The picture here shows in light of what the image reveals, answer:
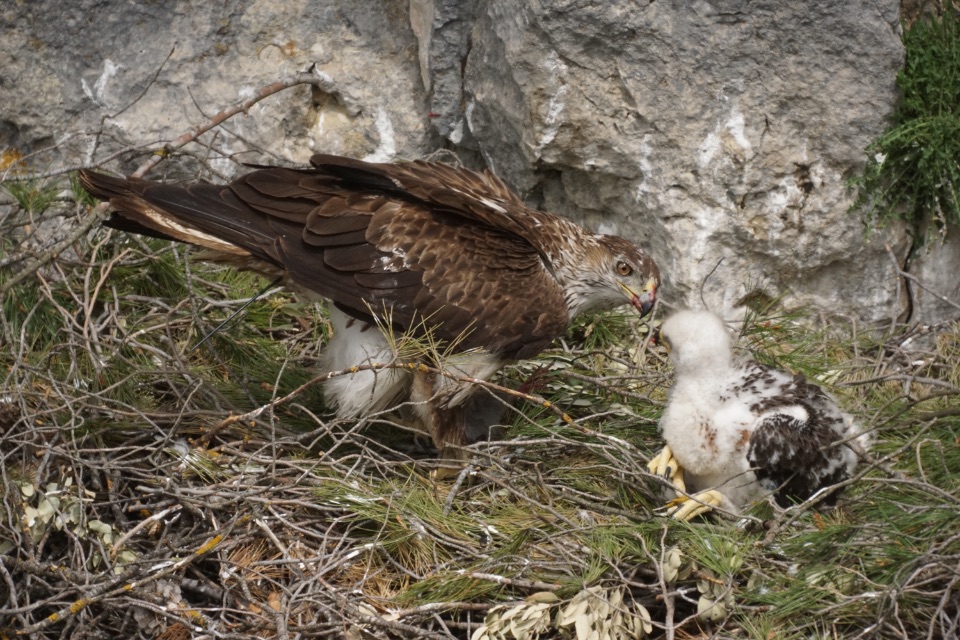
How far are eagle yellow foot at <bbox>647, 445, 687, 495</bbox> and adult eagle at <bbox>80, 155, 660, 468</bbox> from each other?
709 mm

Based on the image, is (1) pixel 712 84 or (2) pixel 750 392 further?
(1) pixel 712 84

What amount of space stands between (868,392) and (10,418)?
3.62 meters

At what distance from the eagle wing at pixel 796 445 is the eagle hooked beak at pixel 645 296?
2.53 ft

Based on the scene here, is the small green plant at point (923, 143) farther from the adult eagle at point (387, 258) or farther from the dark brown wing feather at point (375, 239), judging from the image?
the dark brown wing feather at point (375, 239)

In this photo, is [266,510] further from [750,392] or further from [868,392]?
[868,392]

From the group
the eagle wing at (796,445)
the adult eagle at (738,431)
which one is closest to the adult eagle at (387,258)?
the adult eagle at (738,431)

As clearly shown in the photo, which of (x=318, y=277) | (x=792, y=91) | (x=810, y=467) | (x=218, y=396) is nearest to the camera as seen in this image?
(x=810, y=467)

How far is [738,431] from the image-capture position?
4.34 meters

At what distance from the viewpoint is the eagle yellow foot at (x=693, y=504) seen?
431 centimetres

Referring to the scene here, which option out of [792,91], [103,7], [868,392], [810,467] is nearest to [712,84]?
[792,91]

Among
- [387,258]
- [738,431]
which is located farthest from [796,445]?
[387,258]

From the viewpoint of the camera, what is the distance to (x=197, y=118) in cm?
623

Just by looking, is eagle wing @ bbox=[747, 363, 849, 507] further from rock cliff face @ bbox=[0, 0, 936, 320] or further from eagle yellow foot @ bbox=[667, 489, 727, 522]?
rock cliff face @ bbox=[0, 0, 936, 320]

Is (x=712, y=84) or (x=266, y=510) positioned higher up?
(x=712, y=84)
